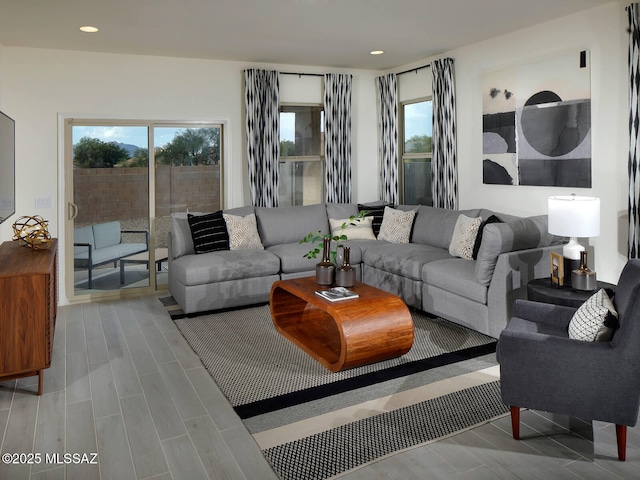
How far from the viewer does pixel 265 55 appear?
219 inches

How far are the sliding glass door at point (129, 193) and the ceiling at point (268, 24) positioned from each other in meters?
0.87

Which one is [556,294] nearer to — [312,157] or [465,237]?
[465,237]

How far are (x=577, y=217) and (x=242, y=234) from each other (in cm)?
320

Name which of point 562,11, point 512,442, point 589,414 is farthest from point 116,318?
point 562,11

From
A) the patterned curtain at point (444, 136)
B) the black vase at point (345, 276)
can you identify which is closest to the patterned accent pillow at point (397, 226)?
the patterned curtain at point (444, 136)

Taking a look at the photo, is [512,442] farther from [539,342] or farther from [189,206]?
[189,206]

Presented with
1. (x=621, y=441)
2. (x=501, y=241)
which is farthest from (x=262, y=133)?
(x=621, y=441)

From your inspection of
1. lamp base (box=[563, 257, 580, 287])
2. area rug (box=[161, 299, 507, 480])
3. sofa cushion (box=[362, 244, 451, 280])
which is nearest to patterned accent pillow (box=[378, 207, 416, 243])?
sofa cushion (box=[362, 244, 451, 280])

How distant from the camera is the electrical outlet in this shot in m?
5.12

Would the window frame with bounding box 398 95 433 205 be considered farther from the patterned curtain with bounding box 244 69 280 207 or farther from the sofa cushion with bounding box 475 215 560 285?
the sofa cushion with bounding box 475 215 560 285

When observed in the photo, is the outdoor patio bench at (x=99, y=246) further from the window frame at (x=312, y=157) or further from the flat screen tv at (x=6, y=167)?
the window frame at (x=312, y=157)

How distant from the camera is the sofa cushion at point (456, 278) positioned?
13.0 ft

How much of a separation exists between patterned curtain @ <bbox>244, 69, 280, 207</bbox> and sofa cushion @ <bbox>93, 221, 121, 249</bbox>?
60.9 inches

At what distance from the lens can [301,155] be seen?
6465mm
